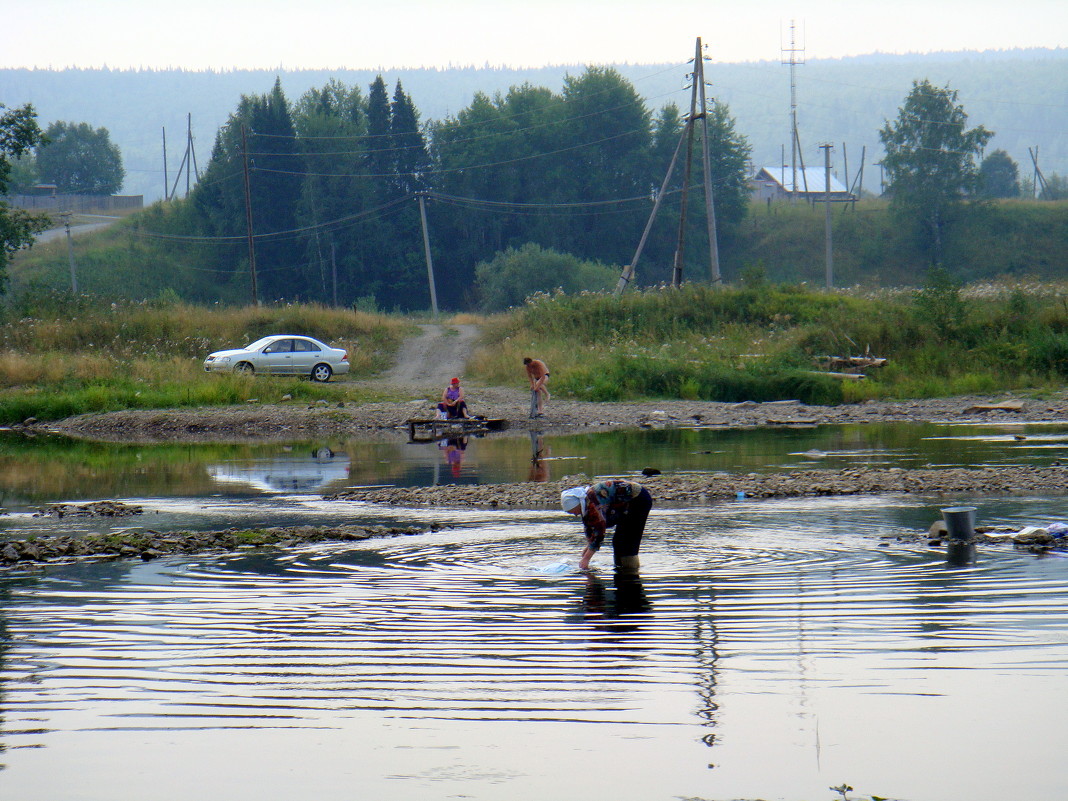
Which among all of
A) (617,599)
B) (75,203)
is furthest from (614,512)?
(75,203)

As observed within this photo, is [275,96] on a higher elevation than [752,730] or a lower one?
higher

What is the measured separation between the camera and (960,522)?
10047 millimetres

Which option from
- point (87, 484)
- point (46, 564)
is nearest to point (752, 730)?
point (46, 564)

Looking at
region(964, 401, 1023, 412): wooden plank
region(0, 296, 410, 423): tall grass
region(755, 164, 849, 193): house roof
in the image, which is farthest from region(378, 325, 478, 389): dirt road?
region(755, 164, 849, 193): house roof

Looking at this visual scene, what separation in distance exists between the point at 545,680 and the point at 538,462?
41.9ft

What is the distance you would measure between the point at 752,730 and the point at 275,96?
79446 mm

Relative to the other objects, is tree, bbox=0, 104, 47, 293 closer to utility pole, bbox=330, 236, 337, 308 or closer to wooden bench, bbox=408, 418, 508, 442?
wooden bench, bbox=408, 418, 508, 442

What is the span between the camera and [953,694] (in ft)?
17.9

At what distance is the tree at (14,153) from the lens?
34.6 metres

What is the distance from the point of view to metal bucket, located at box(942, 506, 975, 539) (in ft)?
32.9

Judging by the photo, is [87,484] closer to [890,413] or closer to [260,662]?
[260,662]

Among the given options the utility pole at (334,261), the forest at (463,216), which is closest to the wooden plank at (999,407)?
the forest at (463,216)

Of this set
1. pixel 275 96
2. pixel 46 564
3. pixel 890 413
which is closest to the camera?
pixel 46 564

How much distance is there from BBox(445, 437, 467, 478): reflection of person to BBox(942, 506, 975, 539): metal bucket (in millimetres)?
8432
